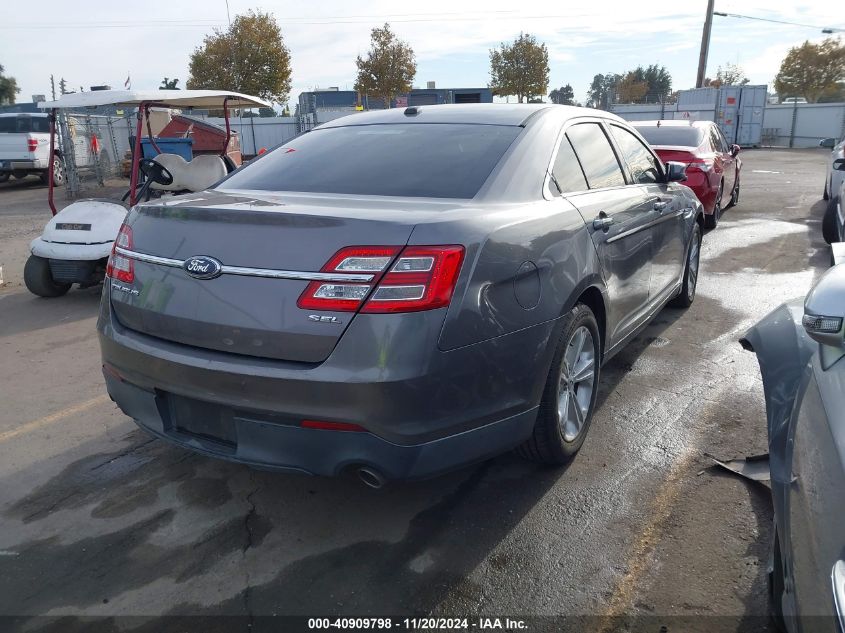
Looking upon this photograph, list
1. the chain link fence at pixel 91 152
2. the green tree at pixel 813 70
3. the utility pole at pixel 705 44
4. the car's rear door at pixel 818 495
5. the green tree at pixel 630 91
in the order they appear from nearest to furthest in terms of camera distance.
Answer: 1. the car's rear door at pixel 818 495
2. the chain link fence at pixel 91 152
3. the utility pole at pixel 705 44
4. the green tree at pixel 813 70
5. the green tree at pixel 630 91

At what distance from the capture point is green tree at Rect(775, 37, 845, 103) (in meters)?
48.8

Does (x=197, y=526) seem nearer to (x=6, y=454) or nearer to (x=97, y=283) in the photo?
(x=6, y=454)

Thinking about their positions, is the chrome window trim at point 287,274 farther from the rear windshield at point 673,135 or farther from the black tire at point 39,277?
the rear windshield at point 673,135

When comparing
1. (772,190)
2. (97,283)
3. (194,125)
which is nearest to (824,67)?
(772,190)

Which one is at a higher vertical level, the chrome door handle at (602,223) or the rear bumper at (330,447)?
the chrome door handle at (602,223)

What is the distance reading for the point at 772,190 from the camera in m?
15.6

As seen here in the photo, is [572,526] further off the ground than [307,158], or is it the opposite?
[307,158]

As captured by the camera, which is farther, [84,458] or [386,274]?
[84,458]

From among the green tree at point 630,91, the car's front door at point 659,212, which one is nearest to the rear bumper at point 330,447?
the car's front door at point 659,212

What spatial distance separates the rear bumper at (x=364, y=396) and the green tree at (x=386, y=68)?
116 feet

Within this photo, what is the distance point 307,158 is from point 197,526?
6.16ft

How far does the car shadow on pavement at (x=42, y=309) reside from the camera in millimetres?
6176

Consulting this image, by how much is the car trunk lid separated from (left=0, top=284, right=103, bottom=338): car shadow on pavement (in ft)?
12.8

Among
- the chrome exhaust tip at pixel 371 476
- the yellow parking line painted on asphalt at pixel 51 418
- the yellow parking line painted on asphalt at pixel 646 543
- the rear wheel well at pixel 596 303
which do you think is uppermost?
the rear wheel well at pixel 596 303
